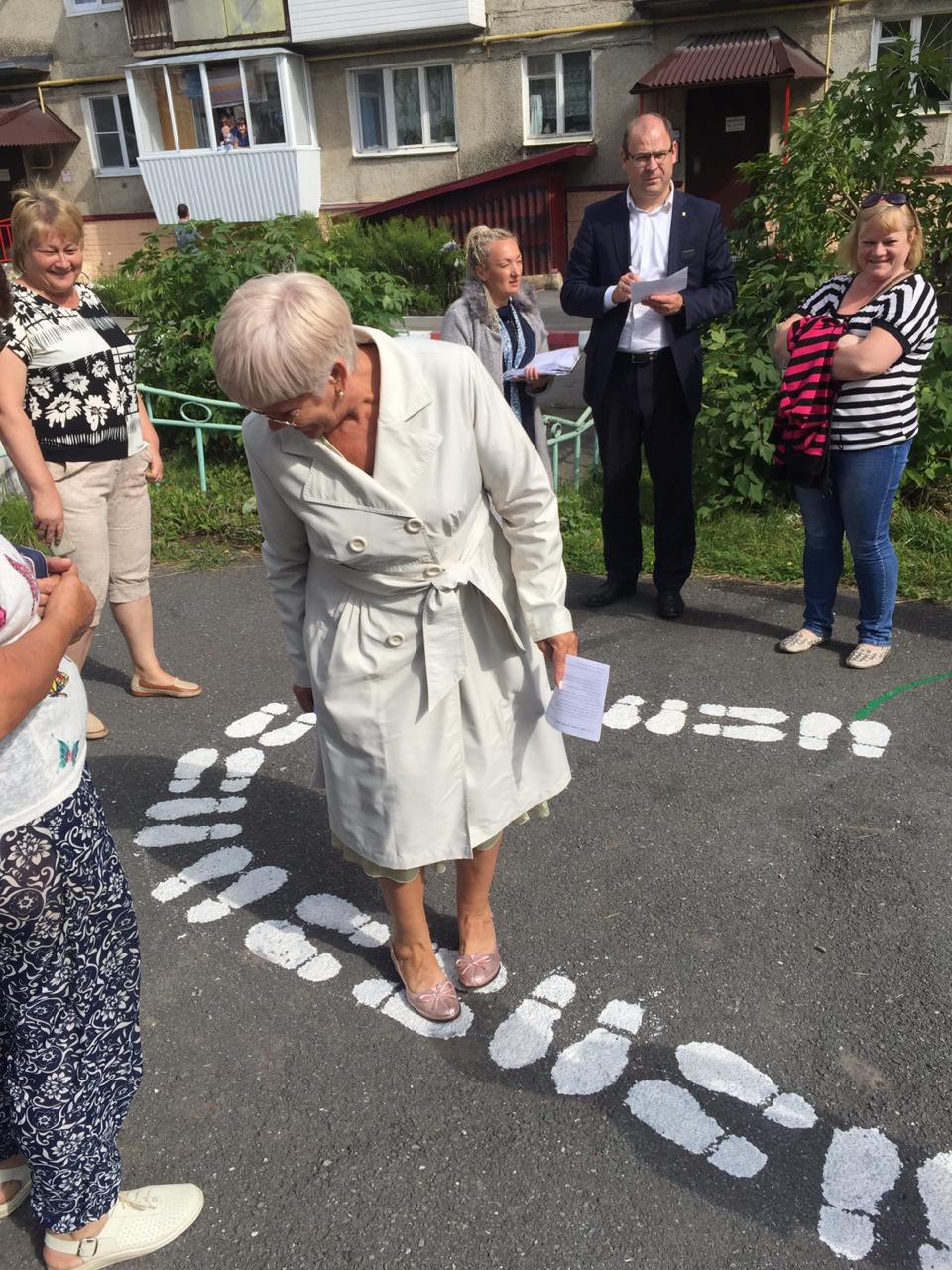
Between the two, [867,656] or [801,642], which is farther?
[801,642]

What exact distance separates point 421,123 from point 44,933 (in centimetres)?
2305

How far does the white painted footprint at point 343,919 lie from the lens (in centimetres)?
301

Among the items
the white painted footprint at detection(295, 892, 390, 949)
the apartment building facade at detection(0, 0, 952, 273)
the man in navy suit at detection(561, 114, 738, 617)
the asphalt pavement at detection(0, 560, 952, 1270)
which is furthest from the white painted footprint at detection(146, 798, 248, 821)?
the apartment building facade at detection(0, 0, 952, 273)

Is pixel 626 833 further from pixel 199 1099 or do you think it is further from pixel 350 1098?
pixel 199 1099

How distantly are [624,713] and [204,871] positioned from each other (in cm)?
175

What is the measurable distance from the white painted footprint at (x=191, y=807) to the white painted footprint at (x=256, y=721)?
472 mm

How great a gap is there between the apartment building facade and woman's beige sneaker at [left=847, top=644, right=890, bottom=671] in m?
15.8

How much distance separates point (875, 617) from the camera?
14.5 feet

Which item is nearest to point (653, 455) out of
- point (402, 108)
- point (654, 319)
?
point (654, 319)

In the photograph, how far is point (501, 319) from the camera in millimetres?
5238

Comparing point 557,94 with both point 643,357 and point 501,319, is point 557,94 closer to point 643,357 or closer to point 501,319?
point 501,319

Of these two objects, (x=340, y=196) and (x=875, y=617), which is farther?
(x=340, y=196)

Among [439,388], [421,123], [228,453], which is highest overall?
[421,123]

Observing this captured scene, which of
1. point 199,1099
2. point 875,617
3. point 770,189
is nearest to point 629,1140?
point 199,1099
